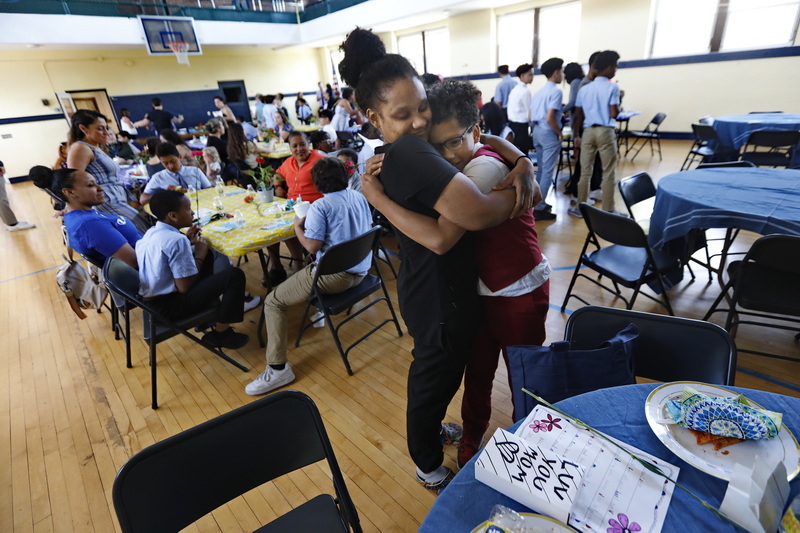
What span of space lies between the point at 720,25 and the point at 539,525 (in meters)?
10.2

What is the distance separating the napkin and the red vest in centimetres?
56

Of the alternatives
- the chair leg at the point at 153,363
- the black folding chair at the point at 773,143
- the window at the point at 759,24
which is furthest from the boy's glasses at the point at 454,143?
the window at the point at 759,24

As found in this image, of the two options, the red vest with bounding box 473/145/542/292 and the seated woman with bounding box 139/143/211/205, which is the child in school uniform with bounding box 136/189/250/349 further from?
the red vest with bounding box 473/145/542/292

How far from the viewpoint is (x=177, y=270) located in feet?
7.81

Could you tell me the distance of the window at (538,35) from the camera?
937 centimetres

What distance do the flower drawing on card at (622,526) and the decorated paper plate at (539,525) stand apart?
0.26 feet

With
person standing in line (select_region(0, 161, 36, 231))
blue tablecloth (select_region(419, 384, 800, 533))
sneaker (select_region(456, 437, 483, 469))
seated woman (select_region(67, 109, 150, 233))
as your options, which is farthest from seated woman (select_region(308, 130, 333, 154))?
person standing in line (select_region(0, 161, 36, 231))

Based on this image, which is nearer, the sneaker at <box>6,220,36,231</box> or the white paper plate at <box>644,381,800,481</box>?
the white paper plate at <box>644,381,800,481</box>

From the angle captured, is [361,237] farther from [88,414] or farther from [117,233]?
→ [88,414]

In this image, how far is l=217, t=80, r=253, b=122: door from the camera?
48.6 ft

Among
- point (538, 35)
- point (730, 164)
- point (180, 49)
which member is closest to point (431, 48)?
point (538, 35)

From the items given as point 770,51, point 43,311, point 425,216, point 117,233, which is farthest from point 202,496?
point 770,51

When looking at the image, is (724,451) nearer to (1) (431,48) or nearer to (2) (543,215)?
(2) (543,215)

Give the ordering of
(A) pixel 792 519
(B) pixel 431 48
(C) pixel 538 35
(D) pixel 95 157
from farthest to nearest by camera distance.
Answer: (B) pixel 431 48
(C) pixel 538 35
(D) pixel 95 157
(A) pixel 792 519
